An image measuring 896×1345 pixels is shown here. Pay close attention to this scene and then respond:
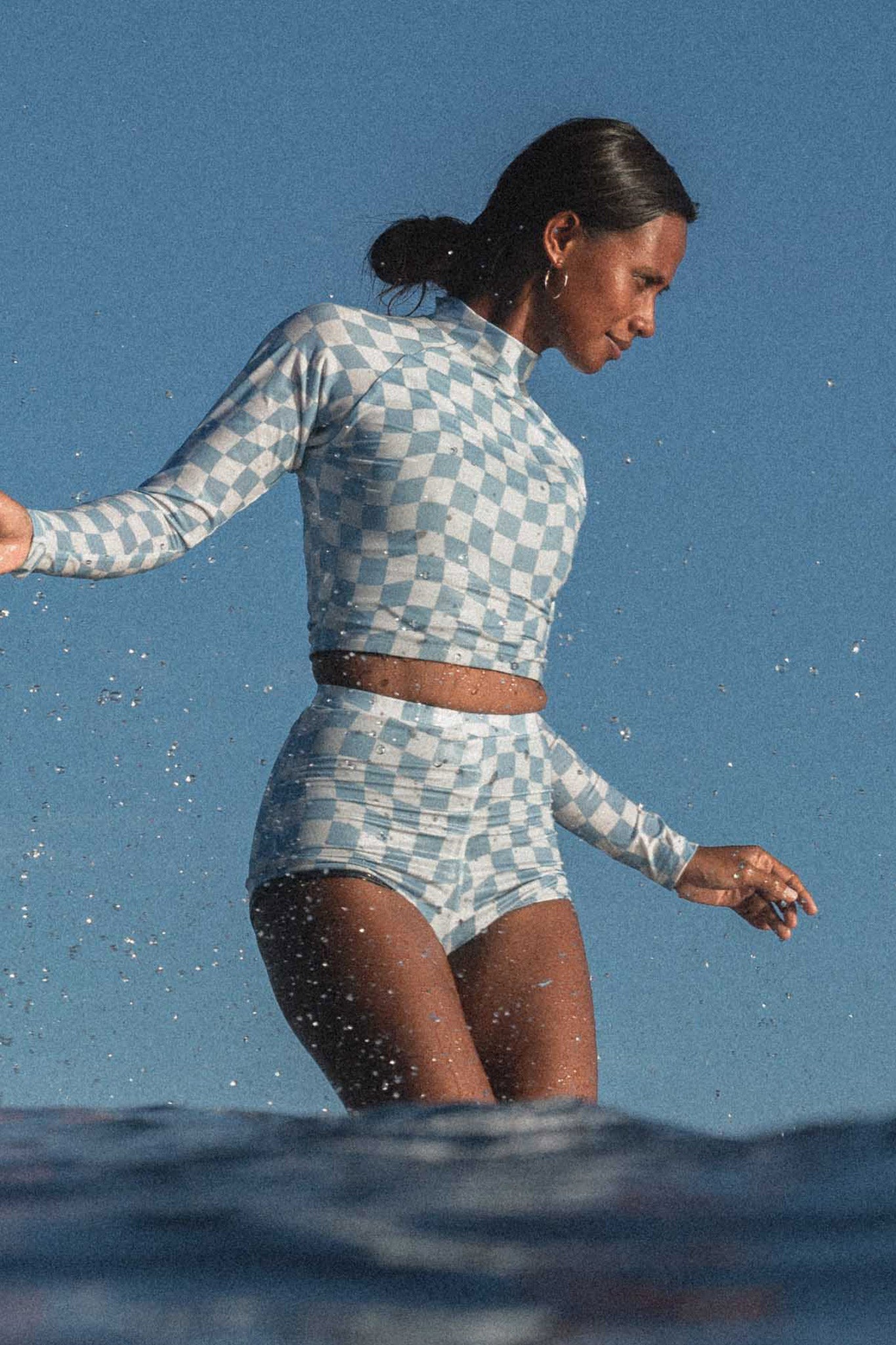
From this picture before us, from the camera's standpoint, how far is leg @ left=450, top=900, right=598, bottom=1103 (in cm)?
184

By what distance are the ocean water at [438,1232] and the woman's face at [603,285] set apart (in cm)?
131

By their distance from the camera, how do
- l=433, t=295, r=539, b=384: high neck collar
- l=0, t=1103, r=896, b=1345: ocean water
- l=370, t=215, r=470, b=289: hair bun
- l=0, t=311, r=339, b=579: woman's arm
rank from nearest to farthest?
l=0, t=1103, r=896, b=1345: ocean water → l=0, t=311, r=339, b=579: woman's arm → l=433, t=295, r=539, b=384: high neck collar → l=370, t=215, r=470, b=289: hair bun

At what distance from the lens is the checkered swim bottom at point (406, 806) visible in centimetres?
178

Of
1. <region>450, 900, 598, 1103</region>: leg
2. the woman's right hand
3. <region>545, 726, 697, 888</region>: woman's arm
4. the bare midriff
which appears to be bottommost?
<region>450, 900, 598, 1103</region>: leg

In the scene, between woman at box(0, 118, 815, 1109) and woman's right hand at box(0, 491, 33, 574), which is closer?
woman's right hand at box(0, 491, 33, 574)

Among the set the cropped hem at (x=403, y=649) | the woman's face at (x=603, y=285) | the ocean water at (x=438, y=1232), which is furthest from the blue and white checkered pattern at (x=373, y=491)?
the ocean water at (x=438, y=1232)

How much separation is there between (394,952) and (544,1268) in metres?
0.98

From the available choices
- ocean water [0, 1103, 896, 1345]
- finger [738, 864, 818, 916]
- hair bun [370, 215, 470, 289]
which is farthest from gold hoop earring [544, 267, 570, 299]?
ocean water [0, 1103, 896, 1345]

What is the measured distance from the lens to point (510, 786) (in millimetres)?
1933

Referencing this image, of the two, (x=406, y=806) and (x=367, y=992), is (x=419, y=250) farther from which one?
(x=367, y=992)

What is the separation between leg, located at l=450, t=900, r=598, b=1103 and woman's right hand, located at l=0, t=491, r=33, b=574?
72 cm

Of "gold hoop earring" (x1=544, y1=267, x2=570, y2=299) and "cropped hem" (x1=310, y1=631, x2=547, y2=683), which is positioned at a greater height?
"gold hoop earring" (x1=544, y1=267, x2=570, y2=299)

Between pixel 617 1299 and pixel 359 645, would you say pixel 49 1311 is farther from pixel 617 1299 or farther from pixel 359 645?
pixel 359 645

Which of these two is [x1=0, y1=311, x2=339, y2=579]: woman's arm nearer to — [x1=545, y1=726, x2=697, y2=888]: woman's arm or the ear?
the ear
